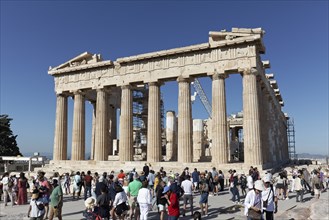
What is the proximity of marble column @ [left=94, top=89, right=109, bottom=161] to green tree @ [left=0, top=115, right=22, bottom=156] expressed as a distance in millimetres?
27956

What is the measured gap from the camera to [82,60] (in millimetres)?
38281

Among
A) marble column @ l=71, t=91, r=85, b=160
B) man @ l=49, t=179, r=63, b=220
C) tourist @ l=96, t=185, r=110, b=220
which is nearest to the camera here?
tourist @ l=96, t=185, r=110, b=220

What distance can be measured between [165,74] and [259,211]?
971 inches

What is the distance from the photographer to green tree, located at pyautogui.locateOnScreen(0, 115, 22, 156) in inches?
2127

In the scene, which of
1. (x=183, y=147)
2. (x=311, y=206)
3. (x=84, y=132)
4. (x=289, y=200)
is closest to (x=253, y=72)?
(x=183, y=147)

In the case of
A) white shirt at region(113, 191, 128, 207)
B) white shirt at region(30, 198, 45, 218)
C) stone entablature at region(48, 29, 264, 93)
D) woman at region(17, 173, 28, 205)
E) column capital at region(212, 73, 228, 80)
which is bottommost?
woman at region(17, 173, 28, 205)

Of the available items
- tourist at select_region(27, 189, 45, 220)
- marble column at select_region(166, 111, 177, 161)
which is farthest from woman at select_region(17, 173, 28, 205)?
marble column at select_region(166, 111, 177, 161)

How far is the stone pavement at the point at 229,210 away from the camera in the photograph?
13.0 metres

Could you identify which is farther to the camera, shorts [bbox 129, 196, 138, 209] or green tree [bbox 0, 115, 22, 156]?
green tree [bbox 0, 115, 22, 156]

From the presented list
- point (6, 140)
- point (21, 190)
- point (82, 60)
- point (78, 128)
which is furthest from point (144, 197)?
point (6, 140)

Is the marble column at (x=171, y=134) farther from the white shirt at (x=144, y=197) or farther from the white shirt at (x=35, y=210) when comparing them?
the white shirt at (x=35, y=210)

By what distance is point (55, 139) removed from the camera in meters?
37.7

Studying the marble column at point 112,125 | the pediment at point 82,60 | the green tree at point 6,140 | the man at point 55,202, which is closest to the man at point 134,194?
the man at point 55,202

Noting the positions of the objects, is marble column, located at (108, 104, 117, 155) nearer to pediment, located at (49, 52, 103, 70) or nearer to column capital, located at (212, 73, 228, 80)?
pediment, located at (49, 52, 103, 70)
